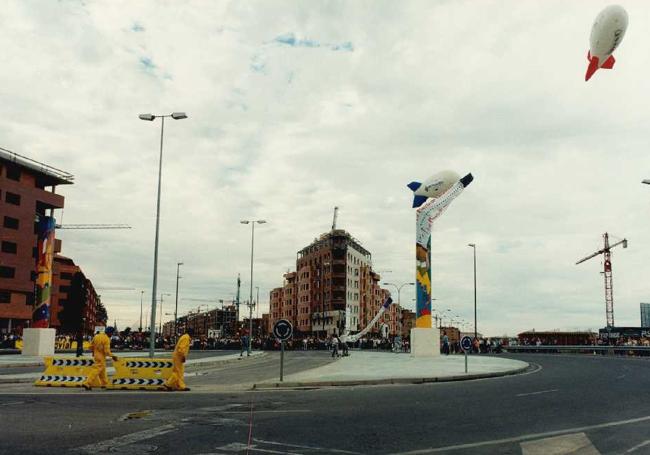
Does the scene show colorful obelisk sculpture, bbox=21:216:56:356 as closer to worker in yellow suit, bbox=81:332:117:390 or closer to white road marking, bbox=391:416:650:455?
worker in yellow suit, bbox=81:332:117:390

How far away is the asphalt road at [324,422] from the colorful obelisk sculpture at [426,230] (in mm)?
21284

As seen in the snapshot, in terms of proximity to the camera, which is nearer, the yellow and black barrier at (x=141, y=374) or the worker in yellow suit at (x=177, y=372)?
the worker in yellow suit at (x=177, y=372)

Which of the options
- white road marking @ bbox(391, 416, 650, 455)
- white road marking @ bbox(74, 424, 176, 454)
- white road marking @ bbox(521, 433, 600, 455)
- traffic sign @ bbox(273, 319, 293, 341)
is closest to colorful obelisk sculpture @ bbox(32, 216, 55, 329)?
traffic sign @ bbox(273, 319, 293, 341)

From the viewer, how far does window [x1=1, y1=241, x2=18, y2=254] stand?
68.2 meters

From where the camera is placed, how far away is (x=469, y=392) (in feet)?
54.6

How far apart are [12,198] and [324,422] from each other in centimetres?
7069

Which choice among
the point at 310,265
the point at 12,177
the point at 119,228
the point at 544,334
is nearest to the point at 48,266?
the point at 12,177

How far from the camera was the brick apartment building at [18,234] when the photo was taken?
68.1 metres

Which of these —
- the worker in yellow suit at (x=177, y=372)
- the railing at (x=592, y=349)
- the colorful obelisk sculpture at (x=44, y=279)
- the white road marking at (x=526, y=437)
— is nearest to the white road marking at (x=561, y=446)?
the white road marking at (x=526, y=437)

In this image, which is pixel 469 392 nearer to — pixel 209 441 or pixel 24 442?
pixel 209 441

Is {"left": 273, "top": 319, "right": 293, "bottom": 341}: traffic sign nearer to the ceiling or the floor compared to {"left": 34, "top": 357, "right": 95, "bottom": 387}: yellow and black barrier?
nearer to the ceiling

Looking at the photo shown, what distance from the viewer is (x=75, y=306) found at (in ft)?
72.6

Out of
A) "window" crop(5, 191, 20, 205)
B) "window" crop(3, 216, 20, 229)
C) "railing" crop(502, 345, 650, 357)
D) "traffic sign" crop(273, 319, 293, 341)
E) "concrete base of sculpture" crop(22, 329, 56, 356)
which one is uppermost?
"window" crop(5, 191, 20, 205)

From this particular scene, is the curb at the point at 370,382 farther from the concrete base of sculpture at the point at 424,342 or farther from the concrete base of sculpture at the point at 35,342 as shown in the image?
the concrete base of sculpture at the point at 35,342
